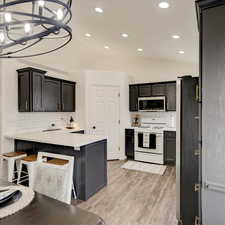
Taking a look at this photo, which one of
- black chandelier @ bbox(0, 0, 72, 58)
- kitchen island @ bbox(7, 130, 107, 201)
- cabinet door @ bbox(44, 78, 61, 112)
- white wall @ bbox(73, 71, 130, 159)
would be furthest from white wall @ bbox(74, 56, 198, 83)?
kitchen island @ bbox(7, 130, 107, 201)

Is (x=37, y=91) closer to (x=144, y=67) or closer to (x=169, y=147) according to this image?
(x=144, y=67)

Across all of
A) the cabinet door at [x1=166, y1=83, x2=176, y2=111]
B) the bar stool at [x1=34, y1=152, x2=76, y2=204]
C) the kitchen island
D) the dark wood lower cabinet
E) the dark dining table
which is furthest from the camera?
the cabinet door at [x1=166, y1=83, x2=176, y2=111]

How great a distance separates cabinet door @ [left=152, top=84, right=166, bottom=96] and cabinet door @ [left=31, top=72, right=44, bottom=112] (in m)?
3.10

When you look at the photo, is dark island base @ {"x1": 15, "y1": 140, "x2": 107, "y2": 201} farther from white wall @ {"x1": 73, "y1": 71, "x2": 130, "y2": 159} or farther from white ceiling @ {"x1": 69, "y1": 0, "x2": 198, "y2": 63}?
white ceiling @ {"x1": 69, "y1": 0, "x2": 198, "y2": 63}

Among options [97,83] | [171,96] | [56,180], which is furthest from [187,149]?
[97,83]

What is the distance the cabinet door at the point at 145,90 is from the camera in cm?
525

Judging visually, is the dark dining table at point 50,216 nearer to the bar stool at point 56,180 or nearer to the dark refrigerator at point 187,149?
the bar stool at point 56,180

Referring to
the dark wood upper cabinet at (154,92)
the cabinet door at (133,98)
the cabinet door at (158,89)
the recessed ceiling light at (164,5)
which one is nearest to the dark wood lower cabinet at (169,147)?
the dark wood upper cabinet at (154,92)

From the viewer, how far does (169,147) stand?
464 cm

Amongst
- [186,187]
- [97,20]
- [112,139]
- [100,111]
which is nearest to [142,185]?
[186,187]

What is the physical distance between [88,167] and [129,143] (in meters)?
2.53

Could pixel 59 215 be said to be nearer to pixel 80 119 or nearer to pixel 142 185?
pixel 142 185

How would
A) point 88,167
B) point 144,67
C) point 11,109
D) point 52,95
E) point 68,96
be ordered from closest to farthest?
point 88,167, point 11,109, point 52,95, point 68,96, point 144,67

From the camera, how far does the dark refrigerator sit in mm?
1846
